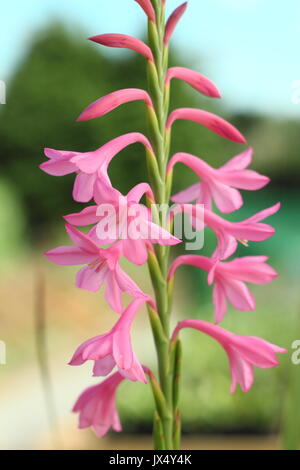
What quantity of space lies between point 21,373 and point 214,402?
5.79ft

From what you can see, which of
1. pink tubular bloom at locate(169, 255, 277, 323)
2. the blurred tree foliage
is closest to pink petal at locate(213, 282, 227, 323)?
pink tubular bloom at locate(169, 255, 277, 323)

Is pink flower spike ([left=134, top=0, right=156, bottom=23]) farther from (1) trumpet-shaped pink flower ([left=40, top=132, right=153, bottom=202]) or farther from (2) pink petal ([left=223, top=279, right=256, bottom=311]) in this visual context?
(2) pink petal ([left=223, top=279, right=256, bottom=311])

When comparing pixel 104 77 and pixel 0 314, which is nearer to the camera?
pixel 0 314

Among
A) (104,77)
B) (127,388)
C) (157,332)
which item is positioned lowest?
(127,388)

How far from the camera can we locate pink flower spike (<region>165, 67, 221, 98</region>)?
642mm

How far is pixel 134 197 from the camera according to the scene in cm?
59

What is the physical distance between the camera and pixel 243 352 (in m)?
0.68

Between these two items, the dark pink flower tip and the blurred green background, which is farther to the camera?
the blurred green background

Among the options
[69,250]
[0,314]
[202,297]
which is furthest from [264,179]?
[202,297]

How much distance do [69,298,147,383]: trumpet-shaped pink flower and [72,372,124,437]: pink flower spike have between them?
8 centimetres

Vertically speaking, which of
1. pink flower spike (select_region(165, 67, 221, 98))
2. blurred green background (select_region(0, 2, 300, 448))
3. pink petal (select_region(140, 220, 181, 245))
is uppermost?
pink flower spike (select_region(165, 67, 221, 98))

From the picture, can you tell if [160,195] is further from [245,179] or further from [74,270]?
[74,270]

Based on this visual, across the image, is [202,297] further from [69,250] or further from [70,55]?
[69,250]
